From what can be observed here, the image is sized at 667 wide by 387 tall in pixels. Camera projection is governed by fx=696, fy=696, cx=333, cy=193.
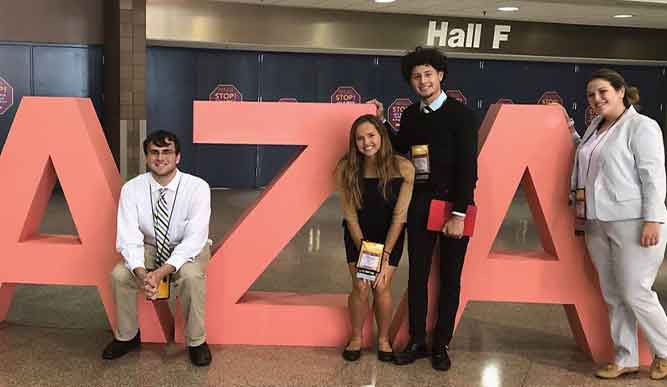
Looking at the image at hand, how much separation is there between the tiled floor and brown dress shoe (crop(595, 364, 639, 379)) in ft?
0.12

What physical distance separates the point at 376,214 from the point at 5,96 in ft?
24.8

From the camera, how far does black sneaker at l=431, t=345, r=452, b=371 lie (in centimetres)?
317

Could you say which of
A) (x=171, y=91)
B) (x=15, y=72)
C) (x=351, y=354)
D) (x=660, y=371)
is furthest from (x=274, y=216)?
(x=15, y=72)

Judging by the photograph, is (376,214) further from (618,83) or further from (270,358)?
(618,83)

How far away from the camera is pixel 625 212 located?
2.93m

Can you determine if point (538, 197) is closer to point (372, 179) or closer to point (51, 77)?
point (372, 179)

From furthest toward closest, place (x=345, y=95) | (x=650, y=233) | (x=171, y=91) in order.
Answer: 1. (x=345, y=95)
2. (x=171, y=91)
3. (x=650, y=233)

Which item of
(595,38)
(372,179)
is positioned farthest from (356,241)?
(595,38)

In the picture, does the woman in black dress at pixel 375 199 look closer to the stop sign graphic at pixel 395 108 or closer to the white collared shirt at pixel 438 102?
the white collared shirt at pixel 438 102

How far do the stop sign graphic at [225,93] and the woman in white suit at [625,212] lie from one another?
290 inches

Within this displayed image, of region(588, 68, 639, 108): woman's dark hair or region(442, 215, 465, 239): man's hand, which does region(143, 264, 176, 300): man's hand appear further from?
region(588, 68, 639, 108): woman's dark hair

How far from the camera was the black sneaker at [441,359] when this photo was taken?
10.4 ft

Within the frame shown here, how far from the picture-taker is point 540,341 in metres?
3.66

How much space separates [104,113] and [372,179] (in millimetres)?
7113
